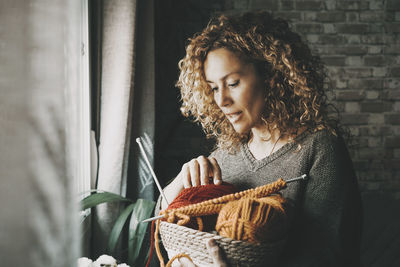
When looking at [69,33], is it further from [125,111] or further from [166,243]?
[125,111]

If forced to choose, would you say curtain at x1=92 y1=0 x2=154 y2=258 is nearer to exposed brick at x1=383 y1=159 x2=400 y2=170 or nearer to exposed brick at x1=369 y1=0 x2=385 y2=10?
exposed brick at x1=369 y1=0 x2=385 y2=10

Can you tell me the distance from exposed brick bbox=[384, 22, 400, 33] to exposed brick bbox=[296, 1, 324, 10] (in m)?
0.46

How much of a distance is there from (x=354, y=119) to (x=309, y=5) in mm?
821

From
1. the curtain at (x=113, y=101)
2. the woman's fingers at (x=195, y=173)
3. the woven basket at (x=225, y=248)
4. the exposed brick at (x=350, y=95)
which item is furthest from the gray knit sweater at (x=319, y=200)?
the exposed brick at (x=350, y=95)

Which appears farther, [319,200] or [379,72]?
[379,72]

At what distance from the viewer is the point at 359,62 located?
204 centimetres

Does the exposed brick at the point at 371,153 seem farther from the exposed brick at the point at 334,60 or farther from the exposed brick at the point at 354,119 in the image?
the exposed brick at the point at 334,60

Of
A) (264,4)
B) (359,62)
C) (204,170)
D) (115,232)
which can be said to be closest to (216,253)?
(204,170)

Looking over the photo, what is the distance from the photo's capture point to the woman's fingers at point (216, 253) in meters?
0.58

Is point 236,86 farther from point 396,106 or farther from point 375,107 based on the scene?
point 396,106

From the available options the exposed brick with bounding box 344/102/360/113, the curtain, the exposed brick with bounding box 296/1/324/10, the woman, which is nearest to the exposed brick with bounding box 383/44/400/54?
the exposed brick with bounding box 344/102/360/113

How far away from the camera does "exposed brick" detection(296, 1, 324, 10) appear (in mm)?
2008

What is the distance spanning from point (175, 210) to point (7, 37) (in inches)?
21.6

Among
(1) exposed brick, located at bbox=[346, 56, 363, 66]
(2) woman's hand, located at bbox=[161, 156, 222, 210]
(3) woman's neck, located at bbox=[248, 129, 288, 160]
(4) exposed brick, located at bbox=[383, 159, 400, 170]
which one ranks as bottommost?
(4) exposed brick, located at bbox=[383, 159, 400, 170]
